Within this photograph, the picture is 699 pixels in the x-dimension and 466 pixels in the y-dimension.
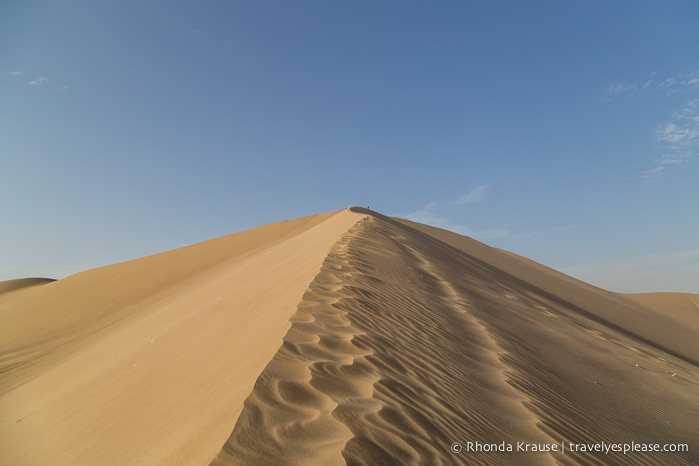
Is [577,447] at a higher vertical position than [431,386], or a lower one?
lower

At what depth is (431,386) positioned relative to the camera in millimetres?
3863

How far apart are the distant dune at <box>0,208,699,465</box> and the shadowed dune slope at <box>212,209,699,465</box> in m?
0.02

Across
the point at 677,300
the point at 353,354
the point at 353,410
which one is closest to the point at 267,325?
the point at 353,354

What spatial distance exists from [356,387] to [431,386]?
0.87 meters

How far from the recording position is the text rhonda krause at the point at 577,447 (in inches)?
125

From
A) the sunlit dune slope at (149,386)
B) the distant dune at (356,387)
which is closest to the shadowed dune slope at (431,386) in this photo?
the distant dune at (356,387)

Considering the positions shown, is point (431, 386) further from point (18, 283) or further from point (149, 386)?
point (18, 283)

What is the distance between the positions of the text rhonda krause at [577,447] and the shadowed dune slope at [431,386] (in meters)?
0.06

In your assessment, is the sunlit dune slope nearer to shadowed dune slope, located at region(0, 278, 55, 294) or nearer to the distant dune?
the distant dune

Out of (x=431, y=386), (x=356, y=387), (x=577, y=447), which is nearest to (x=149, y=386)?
(x=356, y=387)

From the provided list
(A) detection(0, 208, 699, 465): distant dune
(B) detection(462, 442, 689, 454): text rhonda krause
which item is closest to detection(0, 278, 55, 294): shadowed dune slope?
(A) detection(0, 208, 699, 465): distant dune

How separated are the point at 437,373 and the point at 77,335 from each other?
1414cm

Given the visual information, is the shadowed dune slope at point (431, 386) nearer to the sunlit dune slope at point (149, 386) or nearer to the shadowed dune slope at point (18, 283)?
the sunlit dune slope at point (149, 386)

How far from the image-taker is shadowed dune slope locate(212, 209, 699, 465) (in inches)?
105
